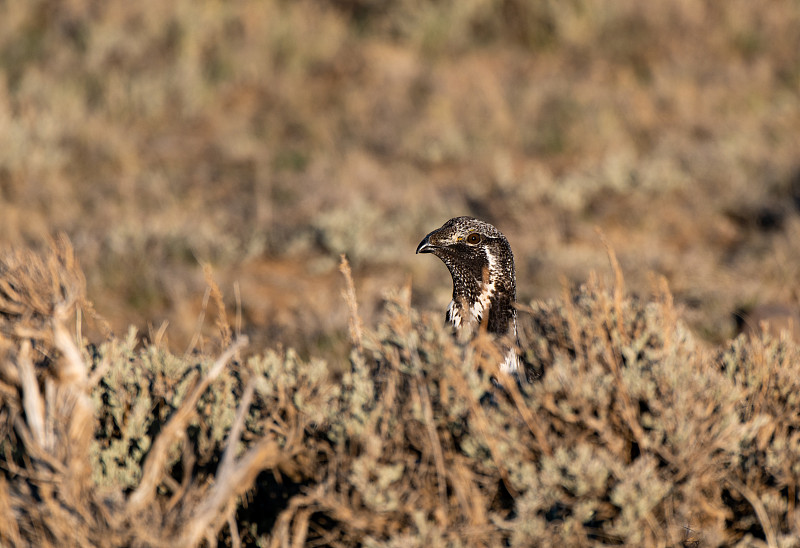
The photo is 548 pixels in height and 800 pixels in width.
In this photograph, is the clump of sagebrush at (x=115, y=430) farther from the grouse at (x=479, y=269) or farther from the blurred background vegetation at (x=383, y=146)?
the blurred background vegetation at (x=383, y=146)

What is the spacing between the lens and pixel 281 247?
8773 mm

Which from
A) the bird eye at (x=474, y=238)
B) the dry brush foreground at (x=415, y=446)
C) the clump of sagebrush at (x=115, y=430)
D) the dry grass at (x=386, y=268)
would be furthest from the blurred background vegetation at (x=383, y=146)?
the dry brush foreground at (x=415, y=446)

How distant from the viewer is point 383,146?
11.1m

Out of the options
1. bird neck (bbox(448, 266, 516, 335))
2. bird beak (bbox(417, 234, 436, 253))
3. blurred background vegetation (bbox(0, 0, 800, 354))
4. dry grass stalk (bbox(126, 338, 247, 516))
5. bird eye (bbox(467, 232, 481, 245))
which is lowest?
dry grass stalk (bbox(126, 338, 247, 516))

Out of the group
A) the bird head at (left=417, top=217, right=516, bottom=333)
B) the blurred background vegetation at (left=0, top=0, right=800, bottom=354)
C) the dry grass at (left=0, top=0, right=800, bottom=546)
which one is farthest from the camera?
the blurred background vegetation at (left=0, top=0, right=800, bottom=354)

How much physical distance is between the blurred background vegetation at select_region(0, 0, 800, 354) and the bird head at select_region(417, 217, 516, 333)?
2.05 m

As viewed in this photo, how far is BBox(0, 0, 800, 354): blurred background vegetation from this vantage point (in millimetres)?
8055

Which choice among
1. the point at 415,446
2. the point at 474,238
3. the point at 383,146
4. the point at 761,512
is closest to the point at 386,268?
the point at 383,146

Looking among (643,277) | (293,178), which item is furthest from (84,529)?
(293,178)

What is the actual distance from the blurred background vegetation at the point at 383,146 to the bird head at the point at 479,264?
2054mm

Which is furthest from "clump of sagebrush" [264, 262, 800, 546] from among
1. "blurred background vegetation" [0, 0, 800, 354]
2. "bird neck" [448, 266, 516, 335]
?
"blurred background vegetation" [0, 0, 800, 354]

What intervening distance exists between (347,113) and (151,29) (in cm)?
334

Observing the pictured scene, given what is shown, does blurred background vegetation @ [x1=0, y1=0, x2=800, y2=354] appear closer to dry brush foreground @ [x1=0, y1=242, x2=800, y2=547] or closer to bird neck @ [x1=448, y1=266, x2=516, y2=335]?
bird neck @ [x1=448, y1=266, x2=516, y2=335]

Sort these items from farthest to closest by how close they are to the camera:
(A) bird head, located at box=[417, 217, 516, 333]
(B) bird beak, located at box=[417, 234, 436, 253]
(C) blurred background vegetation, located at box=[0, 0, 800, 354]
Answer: (C) blurred background vegetation, located at box=[0, 0, 800, 354] < (B) bird beak, located at box=[417, 234, 436, 253] < (A) bird head, located at box=[417, 217, 516, 333]
